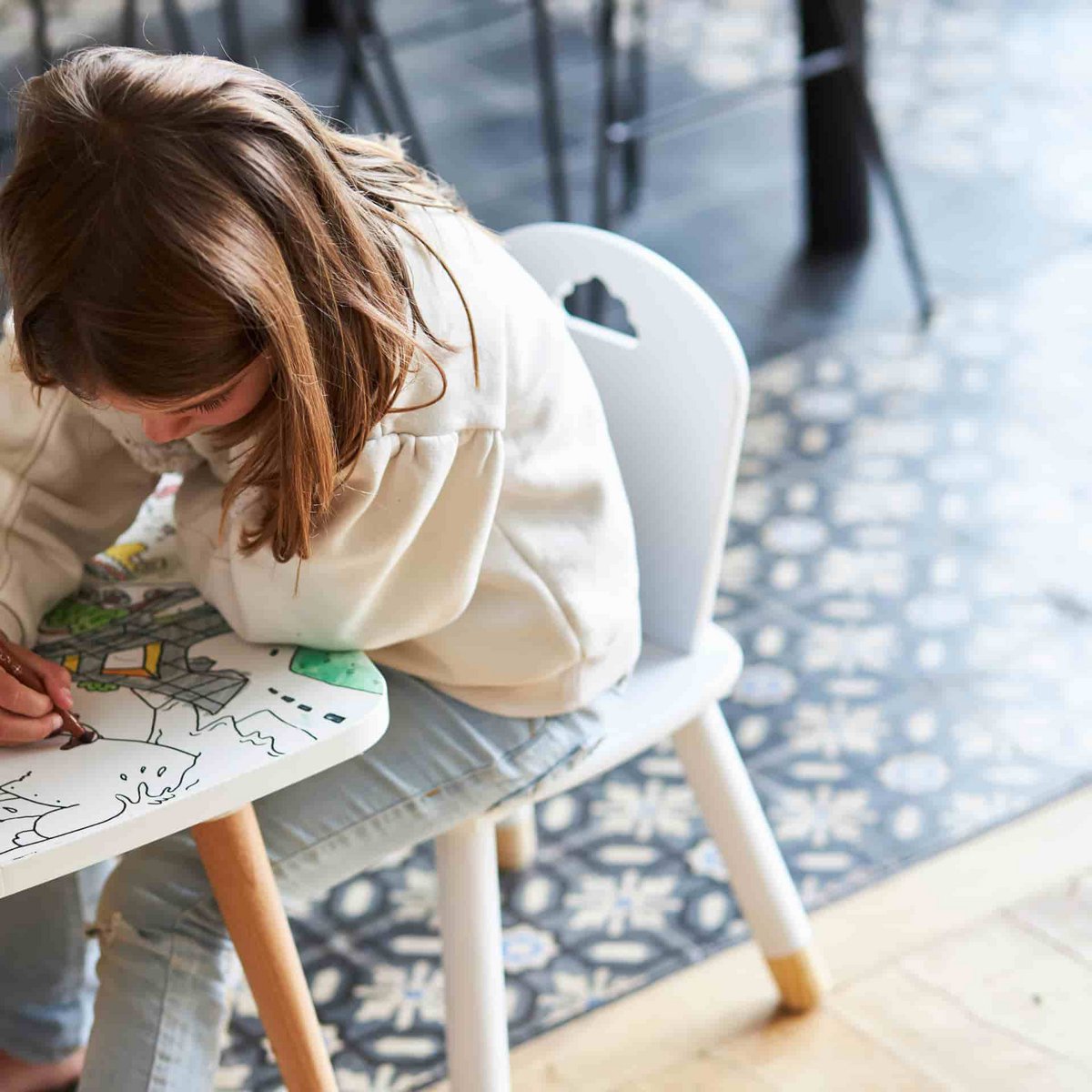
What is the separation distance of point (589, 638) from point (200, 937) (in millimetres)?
312

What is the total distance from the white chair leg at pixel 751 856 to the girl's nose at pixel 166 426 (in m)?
0.46

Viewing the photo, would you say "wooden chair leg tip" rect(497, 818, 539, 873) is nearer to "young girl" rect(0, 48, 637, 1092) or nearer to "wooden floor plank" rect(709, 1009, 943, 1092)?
"wooden floor plank" rect(709, 1009, 943, 1092)

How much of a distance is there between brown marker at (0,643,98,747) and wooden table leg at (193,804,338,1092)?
0.09 m

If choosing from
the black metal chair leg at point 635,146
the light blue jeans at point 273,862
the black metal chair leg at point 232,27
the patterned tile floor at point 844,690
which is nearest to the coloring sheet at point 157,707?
the light blue jeans at point 273,862

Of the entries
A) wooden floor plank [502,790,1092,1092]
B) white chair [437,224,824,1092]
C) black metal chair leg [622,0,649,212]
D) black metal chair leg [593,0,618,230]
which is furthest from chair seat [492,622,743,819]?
black metal chair leg [622,0,649,212]

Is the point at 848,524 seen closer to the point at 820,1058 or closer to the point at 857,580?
the point at 857,580

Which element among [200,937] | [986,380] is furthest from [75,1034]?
[986,380]

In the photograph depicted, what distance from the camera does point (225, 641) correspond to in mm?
922

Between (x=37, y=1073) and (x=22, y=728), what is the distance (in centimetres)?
48

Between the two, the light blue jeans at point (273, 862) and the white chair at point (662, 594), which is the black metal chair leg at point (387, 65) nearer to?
the white chair at point (662, 594)

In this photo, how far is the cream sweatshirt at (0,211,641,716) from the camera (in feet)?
2.94

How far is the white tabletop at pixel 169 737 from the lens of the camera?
741 millimetres

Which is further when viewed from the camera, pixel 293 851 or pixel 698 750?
pixel 698 750

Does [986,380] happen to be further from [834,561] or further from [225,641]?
[225,641]
